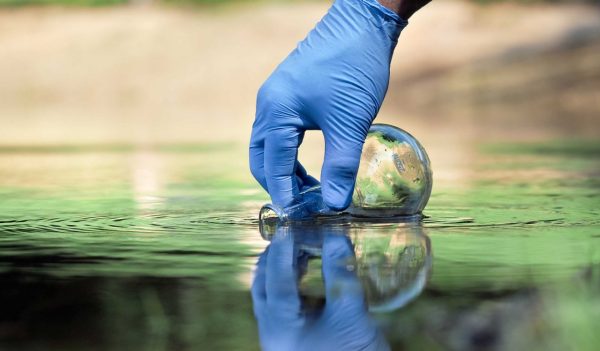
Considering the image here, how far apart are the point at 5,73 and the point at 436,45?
878 centimetres

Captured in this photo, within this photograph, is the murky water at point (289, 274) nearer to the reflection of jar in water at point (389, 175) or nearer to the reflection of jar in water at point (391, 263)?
the reflection of jar in water at point (391, 263)

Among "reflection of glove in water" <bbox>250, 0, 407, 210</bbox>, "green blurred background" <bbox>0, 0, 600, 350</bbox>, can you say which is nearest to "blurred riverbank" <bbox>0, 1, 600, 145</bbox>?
"green blurred background" <bbox>0, 0, 600, 350</bbox>

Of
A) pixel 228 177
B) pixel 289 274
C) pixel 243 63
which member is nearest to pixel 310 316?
pixel 289 274

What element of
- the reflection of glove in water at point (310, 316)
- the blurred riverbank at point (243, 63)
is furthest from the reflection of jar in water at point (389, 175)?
the blurred riverbank at point (243, 63)

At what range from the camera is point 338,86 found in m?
5.41

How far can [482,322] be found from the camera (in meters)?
3.42

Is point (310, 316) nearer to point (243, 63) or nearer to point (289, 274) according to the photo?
point (289, 274)

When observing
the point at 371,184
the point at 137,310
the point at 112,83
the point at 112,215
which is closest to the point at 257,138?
the point at 371,184

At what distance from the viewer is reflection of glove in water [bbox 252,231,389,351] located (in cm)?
317

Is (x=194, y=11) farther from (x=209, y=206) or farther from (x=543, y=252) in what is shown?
(x=543, y=252)

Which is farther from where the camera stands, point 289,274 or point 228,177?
point 228,177

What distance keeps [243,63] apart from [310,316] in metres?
24.4

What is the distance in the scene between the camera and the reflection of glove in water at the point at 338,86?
Result: 5.42 m

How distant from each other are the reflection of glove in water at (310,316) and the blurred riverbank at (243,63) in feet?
47.7
